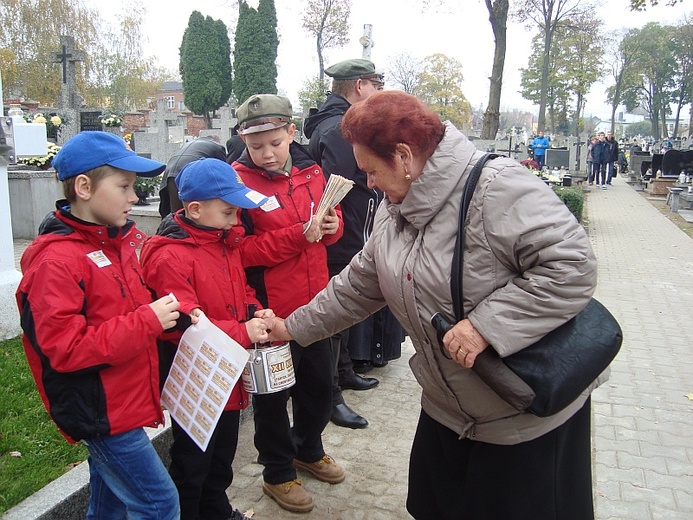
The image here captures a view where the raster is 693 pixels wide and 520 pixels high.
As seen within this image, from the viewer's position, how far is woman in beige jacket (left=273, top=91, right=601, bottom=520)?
1.71 metres

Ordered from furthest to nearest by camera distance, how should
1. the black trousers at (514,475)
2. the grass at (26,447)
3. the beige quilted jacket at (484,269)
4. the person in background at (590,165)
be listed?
the person in background at (590,165)
the grass at (26,447)
the black trousers at (514,475)
the beige quilted jacket at (484,269)

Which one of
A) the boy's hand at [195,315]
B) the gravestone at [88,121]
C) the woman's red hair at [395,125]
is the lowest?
the boy's hand at [195,315]

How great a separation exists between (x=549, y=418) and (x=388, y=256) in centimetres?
73

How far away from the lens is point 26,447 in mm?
2953

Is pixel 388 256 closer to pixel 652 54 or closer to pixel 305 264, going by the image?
pixel 305 264

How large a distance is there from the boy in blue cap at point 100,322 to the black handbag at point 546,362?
0.99 meters

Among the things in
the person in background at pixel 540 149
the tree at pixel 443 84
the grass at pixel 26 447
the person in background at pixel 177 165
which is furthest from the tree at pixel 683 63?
the grass at pixel 26 447

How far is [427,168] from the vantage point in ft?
6.12

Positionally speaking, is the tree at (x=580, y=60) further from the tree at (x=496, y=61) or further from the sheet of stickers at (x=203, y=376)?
the sheet of stickers at (x=203, y=376)

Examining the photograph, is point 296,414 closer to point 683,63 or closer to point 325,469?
point 325,469

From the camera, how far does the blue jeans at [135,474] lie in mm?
2029

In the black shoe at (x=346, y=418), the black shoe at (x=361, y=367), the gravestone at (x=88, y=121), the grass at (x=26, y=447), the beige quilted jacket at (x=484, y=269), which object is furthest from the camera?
the gravestone at (x=88, y=121)

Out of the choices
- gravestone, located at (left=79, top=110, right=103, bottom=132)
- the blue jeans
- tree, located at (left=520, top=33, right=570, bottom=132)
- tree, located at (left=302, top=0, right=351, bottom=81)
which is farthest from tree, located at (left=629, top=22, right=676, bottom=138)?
the blue jeans

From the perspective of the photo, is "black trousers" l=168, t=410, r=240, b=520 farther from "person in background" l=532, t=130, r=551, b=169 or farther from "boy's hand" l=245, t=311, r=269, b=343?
"person in background" l=532, t=130, r=551, b=169
